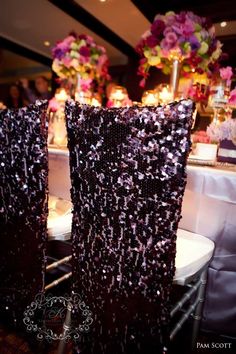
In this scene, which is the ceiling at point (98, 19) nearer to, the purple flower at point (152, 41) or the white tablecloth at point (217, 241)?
the purple flower at point (152, 41)

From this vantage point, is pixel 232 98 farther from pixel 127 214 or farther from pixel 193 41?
pixel 127 214

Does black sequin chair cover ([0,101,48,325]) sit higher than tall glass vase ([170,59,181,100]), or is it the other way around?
tall glass vase ([170,59,181,100])

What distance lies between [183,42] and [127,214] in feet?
3.82

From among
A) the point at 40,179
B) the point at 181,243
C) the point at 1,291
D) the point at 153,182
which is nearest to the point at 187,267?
the point at 181,243

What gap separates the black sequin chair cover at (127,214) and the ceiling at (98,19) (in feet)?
9.57

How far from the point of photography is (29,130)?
32.4 inches

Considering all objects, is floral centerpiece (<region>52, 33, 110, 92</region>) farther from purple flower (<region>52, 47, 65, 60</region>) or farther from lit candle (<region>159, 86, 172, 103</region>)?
lit candle (<region>159, 86, 172, 103</region>)

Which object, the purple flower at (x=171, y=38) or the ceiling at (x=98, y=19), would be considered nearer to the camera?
the purple flower at (x=171, y=38)

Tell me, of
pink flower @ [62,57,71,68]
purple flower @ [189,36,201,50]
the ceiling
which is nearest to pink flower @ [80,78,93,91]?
pink flower @ [62,57,71,68]

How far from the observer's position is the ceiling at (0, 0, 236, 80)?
9.81ft

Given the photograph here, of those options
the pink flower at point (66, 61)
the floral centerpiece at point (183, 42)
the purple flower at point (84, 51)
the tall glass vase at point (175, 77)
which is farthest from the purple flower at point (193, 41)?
the pink flower at point (66, 61)

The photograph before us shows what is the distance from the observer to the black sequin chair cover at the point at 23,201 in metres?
0.83

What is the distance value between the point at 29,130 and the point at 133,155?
37cm

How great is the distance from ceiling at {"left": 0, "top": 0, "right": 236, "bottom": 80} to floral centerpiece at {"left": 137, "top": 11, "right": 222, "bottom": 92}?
1.76 metres
